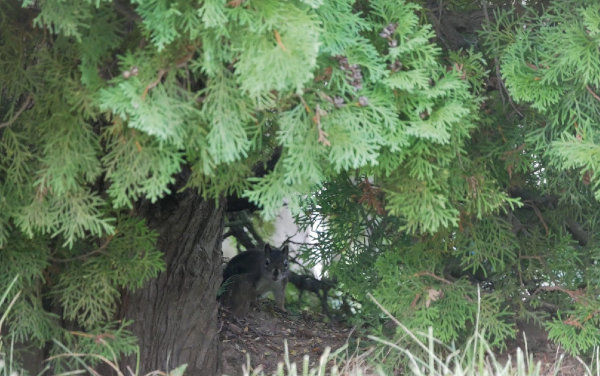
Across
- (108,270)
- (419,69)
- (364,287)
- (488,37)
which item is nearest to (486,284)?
(364,287)

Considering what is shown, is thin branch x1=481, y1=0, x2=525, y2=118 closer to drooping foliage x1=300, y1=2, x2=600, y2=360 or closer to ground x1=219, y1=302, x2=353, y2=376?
drooping foliage x1=300, y1=2, x2=600, y2=360

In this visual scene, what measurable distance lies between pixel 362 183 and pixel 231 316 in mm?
3400

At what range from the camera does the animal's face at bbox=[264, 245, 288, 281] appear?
8.66 meters

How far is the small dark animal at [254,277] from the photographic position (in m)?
7.85

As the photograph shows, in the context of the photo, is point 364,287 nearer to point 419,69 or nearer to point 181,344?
point 181,344

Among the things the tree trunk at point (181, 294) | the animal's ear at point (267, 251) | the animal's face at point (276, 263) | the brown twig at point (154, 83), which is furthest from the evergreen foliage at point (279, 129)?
the animal's ear at point (267, 251)

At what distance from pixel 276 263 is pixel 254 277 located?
2.61ft

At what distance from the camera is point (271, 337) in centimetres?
754

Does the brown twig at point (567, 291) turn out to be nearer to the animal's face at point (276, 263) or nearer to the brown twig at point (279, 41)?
the brown twig at point (279, 41)

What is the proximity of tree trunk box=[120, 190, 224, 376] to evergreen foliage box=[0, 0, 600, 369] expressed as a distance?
0.61 m

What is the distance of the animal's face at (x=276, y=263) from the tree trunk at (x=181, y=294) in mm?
2775

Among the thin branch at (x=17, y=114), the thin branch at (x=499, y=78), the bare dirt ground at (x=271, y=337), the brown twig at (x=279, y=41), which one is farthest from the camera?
the bare dirt ground at (x=271, y=337)

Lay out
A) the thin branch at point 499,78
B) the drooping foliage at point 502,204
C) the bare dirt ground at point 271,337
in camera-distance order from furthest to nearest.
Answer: the bare dirt ground at point 271,337 → the thin branch at point 499,78 → the drooping foliage at point 502,204

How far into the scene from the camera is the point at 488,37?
4.41 metres
